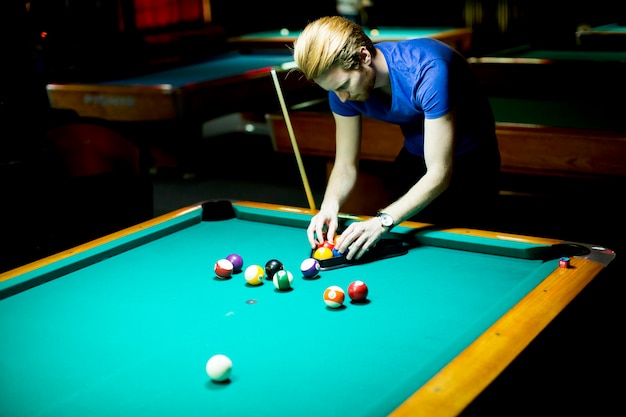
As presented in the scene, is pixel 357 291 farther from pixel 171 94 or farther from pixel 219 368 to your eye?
pixel 171 94

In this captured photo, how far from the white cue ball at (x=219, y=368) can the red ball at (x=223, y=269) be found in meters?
0.55

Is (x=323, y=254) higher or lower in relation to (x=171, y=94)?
lower

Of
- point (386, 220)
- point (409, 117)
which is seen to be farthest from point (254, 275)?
point (409, 117)

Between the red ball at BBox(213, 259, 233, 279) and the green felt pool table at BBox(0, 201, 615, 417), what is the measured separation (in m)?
0.02

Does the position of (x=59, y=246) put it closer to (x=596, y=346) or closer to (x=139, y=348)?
(x=139, y=348)

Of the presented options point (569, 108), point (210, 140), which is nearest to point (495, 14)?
point (210, 140)

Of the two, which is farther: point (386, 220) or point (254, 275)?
point (386, 220)

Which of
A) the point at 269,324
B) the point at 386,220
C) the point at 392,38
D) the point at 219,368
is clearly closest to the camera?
the point at 219,368

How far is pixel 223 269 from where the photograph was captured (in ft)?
6.16

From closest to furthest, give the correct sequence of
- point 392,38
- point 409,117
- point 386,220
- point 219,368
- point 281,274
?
1. point 219,368
2. point 281,274
3. point 386,220
4. point 409,117
5. point 392,38

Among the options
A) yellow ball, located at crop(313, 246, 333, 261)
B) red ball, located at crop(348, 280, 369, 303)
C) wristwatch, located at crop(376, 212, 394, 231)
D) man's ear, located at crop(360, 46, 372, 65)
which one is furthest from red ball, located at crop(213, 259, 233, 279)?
man's ear, located at crop(360, 46, 372, 65)

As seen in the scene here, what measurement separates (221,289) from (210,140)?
5.17m

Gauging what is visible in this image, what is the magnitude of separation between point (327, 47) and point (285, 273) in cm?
64

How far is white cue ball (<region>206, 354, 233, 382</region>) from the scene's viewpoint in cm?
133
